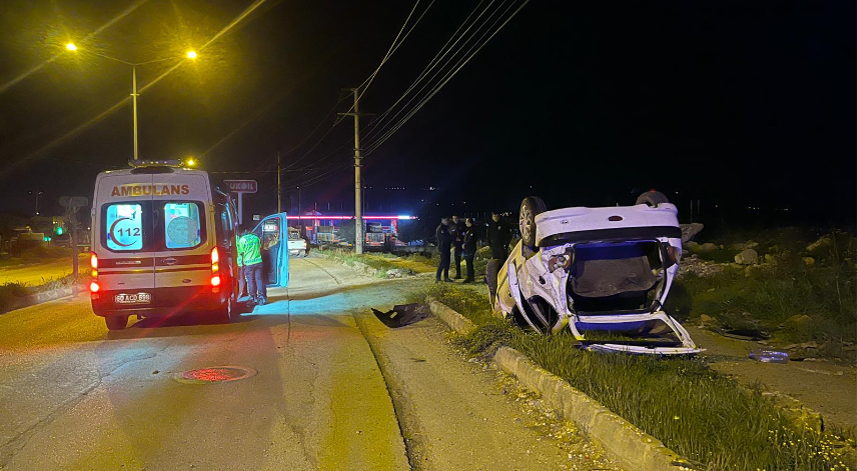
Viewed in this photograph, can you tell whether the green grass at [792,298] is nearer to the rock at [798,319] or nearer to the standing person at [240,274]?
the rock at [798,319]

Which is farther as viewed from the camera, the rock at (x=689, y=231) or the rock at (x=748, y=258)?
the rock at (x=748, y=258)

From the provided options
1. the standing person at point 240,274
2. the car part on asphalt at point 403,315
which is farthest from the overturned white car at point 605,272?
the standing person at point 240,274

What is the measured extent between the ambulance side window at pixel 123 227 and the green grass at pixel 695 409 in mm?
6136

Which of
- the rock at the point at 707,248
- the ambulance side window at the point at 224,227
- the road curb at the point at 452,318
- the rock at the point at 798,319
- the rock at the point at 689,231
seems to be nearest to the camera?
the rock at the point at 689,231

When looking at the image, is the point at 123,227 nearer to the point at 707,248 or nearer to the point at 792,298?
the point at 792,298

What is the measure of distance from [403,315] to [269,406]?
501 centimetres

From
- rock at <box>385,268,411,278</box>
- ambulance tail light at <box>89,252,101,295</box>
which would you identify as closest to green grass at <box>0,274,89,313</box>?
ambulance tail light at <box>89,252,101,295</box>

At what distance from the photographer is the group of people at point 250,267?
1211cm

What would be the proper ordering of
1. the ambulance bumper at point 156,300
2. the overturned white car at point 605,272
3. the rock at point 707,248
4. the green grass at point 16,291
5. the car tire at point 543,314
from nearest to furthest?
1. the overturned white car at point 605,272
2. the car tire at point 543,314
3. the ambulance bumper at point 156,300
4. the green grass at point 16,291
5. the rock at point 707,248

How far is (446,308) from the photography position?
34.3 feet

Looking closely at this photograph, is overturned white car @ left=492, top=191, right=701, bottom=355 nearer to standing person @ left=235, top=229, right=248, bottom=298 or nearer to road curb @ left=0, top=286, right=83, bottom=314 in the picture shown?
standing person @ left=235, top=229, right=248, bottom=298

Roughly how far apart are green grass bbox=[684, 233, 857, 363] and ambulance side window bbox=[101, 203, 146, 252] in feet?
28.8

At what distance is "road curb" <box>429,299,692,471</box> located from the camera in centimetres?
391

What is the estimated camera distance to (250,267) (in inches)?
488
